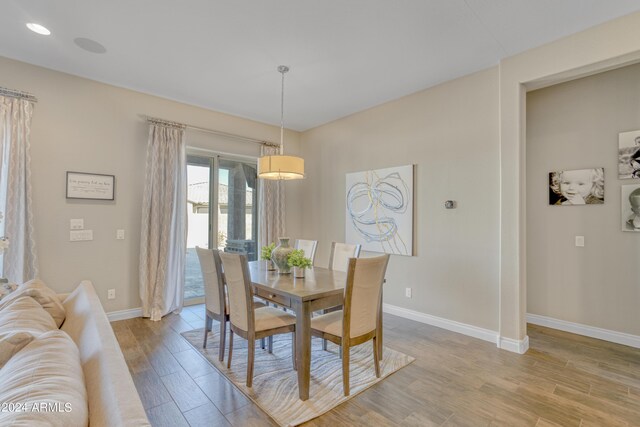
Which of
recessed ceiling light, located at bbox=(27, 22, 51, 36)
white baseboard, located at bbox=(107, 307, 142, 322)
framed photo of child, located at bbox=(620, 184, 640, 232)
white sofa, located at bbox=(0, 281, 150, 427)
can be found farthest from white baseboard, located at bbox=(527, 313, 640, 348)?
recessed ceiling light, located at bbox=(27, 22, 51, 36)

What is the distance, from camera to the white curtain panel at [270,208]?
5.04m

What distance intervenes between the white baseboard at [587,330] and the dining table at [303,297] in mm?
2280

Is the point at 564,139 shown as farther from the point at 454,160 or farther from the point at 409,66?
the point at 409,66

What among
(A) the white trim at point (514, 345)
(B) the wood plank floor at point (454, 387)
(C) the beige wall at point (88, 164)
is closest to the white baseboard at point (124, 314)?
(C) the beige wall at point (88, 164)

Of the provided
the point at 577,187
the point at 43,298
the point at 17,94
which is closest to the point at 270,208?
the point at 17,94

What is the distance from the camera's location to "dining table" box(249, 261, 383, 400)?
7.13 ft

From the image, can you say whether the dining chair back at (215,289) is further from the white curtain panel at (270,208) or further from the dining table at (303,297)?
the white curtain panel at (270,208)

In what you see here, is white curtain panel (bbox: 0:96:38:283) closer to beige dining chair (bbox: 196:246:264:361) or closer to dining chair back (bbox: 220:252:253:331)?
beige dining chair (bbox: 196:246:264:361)

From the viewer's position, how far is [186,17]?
8.12ft

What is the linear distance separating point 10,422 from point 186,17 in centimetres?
279

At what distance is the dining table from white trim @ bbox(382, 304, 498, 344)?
4.06 ft

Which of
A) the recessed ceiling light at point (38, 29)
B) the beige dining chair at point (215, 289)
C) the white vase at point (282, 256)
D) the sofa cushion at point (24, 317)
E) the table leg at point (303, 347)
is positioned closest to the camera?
the sofa cushion at point (24, 317)

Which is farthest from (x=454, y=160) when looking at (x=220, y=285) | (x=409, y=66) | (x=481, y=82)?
(x=220, y=285)

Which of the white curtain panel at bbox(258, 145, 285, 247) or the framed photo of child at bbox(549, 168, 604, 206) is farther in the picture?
the white curtain panel at bbox(258, 145, 285, 247)
